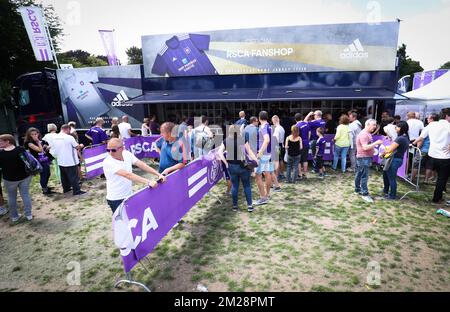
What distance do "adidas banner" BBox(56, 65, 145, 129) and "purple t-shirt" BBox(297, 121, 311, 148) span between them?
855 centimetres

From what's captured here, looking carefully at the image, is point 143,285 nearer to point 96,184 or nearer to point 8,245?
point 8,245

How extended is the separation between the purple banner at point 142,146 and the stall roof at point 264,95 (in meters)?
2.44

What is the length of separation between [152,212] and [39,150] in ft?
16.1

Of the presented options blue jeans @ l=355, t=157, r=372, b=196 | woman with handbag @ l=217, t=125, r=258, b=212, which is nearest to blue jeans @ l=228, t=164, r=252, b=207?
woman with handbag @ l=217, t=125, r=258, b=212

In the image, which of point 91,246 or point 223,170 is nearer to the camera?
point 91,246

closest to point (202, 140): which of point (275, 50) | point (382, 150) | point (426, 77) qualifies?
point (382, 150)

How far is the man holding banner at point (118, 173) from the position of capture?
3.78 meters

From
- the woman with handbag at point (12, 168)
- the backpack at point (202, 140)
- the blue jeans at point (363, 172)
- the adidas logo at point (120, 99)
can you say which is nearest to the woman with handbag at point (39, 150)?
the woman with handbag at point (12, 168)

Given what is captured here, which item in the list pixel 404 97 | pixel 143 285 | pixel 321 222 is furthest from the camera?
pixel 404 97

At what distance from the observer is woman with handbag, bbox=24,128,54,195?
6789 millimetres

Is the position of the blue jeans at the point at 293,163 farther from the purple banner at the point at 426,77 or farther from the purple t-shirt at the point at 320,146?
the purple banner at the point at 426,77

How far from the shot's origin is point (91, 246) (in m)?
4.72
